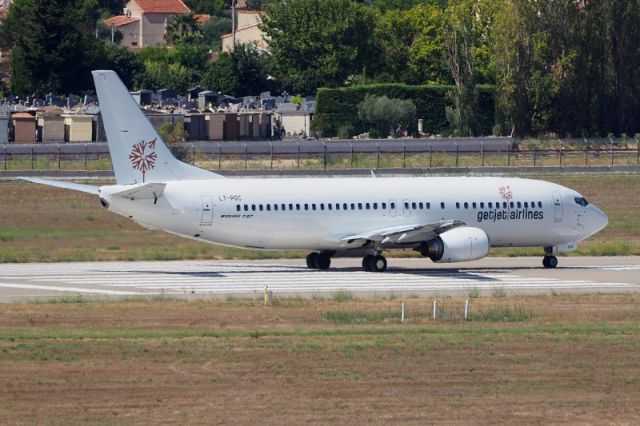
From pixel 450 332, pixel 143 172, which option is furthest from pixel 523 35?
pixel 450 332

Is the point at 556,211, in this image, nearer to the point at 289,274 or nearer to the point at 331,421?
the point at 289,274

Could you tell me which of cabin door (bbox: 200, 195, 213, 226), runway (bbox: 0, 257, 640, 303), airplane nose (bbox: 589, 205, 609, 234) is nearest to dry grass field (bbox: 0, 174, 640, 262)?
runway (bbox: 0, 257, 640, 303)

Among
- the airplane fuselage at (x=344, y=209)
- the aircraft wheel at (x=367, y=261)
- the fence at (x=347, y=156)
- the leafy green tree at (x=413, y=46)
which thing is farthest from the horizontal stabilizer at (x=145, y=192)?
the leafy green tree at (x=413, y=46)

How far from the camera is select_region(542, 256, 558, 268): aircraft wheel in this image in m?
53.5

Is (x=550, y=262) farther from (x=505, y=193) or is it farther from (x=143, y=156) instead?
(x=143, y=156)

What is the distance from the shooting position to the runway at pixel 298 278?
44.7 meters

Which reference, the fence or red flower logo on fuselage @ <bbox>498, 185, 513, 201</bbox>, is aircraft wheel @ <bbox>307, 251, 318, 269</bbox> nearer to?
red flower logo on fuselage @ <bbox>498, 185, 513, 201</bbox>

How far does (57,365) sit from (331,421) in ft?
24.7

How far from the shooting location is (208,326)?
3719cm

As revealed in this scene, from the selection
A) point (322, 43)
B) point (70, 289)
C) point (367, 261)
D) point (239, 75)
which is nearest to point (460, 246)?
point (367, 261)

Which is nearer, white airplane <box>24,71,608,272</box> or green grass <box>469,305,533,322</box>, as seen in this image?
green grass <box>469,305,533,322</box>

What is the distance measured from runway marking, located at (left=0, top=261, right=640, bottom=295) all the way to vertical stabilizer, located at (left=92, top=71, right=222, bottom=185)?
11.3 feet

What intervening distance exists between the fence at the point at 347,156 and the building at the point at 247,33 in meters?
76.4

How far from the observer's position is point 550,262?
5350 centimetres
